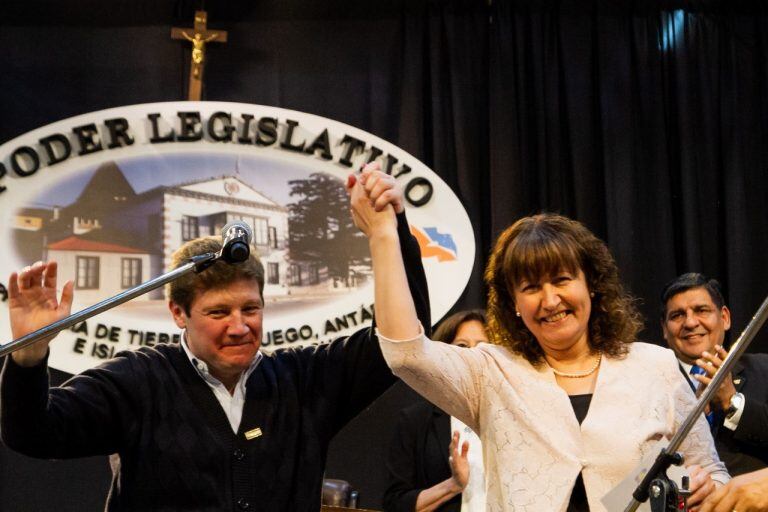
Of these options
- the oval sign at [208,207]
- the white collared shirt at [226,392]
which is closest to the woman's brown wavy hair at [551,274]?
the white collared shirt at [226,392]

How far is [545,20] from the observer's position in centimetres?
420

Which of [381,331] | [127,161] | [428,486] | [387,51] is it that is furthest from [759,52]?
[381,331]

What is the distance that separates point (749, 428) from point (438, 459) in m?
1.00

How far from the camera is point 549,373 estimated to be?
1.95 metres

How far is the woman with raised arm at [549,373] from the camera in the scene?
1.76 m

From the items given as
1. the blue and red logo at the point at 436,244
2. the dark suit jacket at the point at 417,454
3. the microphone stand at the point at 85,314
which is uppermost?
the blue and red logo at the point at 436,244

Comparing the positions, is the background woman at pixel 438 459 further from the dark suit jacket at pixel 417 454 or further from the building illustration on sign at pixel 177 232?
the building illustration on sign at pixel 177 232

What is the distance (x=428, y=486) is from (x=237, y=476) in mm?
1445

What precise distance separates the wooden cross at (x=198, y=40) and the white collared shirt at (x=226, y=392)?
216cm

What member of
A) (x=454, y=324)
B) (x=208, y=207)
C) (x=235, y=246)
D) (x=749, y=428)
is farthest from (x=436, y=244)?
(x=235, y=246)

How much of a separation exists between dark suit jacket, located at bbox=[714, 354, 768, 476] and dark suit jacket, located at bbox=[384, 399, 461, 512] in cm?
91

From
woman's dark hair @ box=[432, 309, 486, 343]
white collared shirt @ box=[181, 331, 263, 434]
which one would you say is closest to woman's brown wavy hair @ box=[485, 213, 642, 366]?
white collared shirt @ box=[181, 331, 263, 434]

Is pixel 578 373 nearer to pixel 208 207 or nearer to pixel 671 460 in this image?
pixel 671 460

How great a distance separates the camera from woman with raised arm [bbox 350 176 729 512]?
1757 mm
